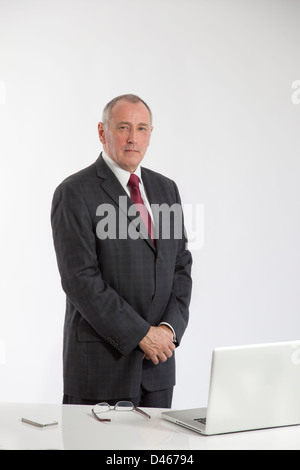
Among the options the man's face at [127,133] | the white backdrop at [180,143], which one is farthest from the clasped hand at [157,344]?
the white backdrop at [180,143]

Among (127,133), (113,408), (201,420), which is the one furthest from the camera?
(127,133)

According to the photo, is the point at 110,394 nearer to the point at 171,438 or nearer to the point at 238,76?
the point at 171,438

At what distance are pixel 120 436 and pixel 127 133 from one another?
142 centimetres

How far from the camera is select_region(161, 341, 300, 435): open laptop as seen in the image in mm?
1770

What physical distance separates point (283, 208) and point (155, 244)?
1.62 m

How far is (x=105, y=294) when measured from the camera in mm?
2574

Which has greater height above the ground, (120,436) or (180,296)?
(180,296)

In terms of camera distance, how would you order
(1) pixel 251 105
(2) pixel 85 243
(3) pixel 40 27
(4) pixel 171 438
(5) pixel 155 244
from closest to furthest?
(4) pixel 171 438, (2) pixel 85 243, (5) pixel 155 244, (3) pixel 40 27, (1) pixel 251 105

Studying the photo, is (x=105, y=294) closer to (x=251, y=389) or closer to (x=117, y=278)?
(x=117, y=278)

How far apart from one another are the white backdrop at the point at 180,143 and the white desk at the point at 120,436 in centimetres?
199

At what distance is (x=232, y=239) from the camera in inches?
162

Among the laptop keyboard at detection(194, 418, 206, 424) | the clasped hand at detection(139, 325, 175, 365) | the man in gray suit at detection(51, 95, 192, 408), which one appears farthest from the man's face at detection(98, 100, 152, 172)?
the laptop keyboard at detection(194, 418, 206, 424)

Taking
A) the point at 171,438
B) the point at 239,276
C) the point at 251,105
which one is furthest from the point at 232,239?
the point at 171,438

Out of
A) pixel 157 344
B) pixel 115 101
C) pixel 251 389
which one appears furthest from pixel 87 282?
pixel 251 389
